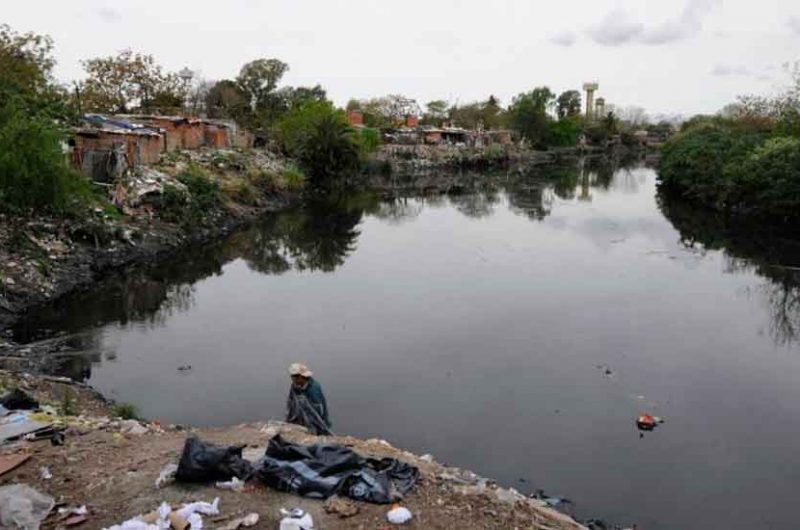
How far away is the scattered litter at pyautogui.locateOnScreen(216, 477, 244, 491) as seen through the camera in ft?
17.5

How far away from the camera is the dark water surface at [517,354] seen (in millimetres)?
8125

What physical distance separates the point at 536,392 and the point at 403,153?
163 ft

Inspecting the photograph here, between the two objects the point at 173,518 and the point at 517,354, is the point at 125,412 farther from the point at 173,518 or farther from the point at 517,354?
the point at 517,354

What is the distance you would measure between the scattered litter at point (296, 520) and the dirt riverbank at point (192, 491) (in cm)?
6

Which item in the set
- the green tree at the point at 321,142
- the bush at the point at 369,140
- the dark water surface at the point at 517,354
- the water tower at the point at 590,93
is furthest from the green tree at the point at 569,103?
the dark water surface at the point at 517,354

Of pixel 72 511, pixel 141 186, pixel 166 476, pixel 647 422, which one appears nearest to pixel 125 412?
pixel 166 476

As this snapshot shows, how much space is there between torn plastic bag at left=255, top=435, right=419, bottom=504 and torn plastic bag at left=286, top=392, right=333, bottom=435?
155 cm

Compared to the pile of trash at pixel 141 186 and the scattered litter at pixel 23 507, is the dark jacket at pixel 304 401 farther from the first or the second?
the pile of trash at pixel 141 186

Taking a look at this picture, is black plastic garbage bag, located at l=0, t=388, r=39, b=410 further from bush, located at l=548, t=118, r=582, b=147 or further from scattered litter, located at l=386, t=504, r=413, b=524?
bush, located at l=548, t=118, r=582, b=147

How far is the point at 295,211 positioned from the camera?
3167 cm

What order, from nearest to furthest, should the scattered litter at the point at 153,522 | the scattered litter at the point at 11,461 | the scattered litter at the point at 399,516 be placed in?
the scattered litter at the point at 153,522, the scattered litter at the point at 399,516, the scattered litter at the point at 11,461

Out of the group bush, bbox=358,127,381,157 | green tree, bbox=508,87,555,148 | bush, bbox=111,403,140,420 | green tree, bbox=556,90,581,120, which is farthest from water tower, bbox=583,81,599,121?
bush, bbox=111,403,140,420

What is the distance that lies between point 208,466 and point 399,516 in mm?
1647

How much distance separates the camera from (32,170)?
1631 cm
